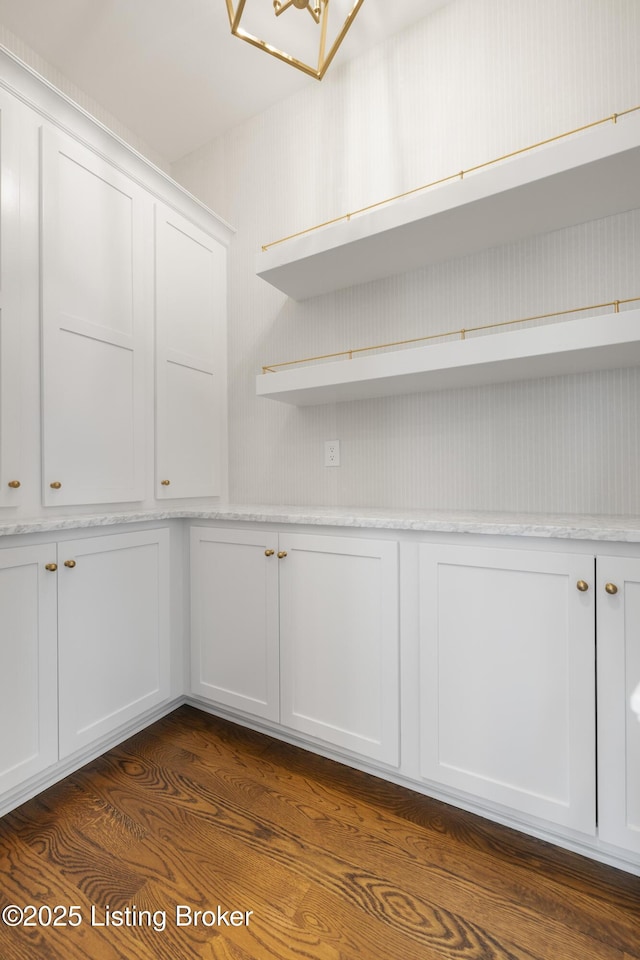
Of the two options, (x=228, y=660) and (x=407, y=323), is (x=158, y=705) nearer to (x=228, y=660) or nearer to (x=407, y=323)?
(x=228, y=660)

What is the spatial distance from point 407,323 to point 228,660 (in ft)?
4.74

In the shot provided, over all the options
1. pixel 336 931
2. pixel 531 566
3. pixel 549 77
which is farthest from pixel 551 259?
pixel 336 931

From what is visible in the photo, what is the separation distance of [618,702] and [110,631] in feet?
4.87

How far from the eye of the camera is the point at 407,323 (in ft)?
5.81

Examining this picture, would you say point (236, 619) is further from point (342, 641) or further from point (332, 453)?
point (332, 453)

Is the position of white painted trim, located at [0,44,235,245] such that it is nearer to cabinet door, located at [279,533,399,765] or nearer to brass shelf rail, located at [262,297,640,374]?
brass shelf rail, located at [262,297,640,374]

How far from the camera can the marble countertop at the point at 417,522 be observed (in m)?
1.09

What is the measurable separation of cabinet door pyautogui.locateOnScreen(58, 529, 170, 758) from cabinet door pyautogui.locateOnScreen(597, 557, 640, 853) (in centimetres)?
143

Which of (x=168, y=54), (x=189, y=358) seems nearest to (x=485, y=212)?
(x=189, y=358)

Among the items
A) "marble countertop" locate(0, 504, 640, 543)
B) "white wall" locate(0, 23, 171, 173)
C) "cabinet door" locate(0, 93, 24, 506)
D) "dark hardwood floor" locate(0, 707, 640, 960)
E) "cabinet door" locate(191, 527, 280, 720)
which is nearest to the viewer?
"dark hardwood floor" locate(0, 707, 640, 960)

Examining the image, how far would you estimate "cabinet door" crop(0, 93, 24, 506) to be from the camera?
4.33 ft

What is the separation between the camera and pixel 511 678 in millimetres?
1179

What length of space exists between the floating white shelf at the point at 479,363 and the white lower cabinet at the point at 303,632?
55 cm

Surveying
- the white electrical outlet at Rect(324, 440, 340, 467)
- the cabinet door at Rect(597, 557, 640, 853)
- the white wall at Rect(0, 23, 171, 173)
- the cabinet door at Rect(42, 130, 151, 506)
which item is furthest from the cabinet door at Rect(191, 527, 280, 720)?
the white wall at Rect(0, 23, 171, 173)
